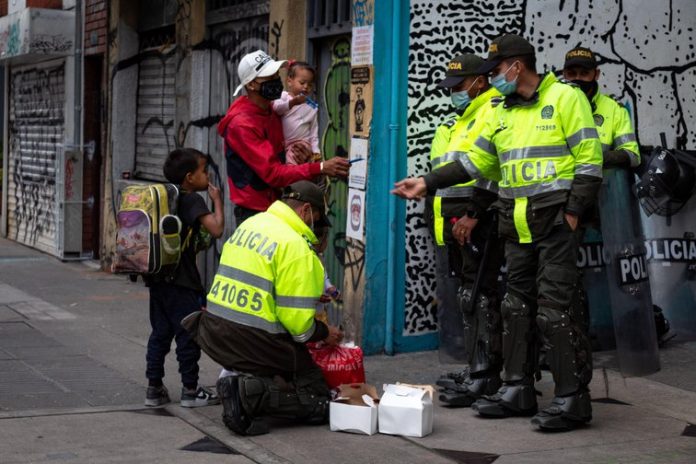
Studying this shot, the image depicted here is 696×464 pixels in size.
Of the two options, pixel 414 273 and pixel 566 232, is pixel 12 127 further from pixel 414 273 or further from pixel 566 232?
pixel 566 232

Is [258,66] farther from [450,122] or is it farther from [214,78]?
[214,78]

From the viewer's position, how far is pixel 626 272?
25.0 ft

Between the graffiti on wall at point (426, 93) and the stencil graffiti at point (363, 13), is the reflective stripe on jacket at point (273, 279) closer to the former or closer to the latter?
the graffiti on wall at point (426, 93)

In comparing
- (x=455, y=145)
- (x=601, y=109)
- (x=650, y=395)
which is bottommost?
(x=650, y=395)

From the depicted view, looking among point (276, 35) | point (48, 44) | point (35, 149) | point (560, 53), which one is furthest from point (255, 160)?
point (35, 149)

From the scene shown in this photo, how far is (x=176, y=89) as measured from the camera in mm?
12484

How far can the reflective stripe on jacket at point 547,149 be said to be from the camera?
658 cm

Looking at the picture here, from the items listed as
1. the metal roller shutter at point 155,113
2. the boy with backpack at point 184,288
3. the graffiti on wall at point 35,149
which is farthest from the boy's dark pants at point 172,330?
the graffiti on wall at point 35,149

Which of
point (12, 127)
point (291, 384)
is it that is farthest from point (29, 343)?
point (12, 127)

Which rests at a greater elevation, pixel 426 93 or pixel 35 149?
pixel 426 93

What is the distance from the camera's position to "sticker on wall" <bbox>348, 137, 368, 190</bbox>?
8727mm

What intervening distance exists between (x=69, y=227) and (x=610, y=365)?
28.4ft

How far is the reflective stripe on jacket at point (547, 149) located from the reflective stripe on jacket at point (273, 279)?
3.84ft

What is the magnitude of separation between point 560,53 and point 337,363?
130 inches
